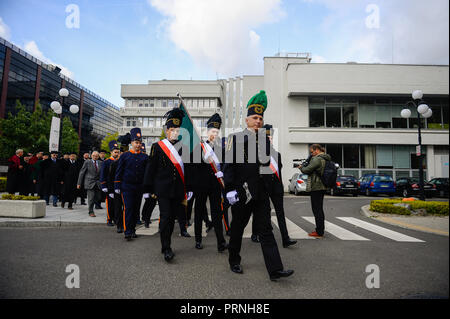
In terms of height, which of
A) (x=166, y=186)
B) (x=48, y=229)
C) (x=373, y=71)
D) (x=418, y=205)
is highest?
(x=373, y=71)

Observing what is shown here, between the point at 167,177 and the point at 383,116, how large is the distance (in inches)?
1028

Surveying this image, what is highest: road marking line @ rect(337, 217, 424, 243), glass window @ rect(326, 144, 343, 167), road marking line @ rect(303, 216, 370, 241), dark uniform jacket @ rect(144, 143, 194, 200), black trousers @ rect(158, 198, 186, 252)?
glass window @ rect(326, 144, 343, 167)

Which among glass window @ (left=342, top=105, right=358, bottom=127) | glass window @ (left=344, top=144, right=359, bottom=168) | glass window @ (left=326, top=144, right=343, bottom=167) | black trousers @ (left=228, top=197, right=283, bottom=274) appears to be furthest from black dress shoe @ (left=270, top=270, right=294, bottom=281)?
glass window @ (left=342, top=105, right=358, bottom=127)

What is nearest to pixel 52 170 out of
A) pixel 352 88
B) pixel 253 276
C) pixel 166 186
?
pixel 166 186

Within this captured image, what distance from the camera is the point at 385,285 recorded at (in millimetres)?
2895

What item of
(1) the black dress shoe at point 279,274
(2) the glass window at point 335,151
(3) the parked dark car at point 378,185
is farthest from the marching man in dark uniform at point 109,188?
(2) the glass window at point 335,151

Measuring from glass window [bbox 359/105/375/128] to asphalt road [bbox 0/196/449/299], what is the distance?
72.4 ft

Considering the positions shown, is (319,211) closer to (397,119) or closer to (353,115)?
(353,115)

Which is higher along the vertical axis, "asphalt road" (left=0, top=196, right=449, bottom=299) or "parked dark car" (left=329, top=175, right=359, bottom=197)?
"parked dark car" (left=329, top=175, right=359, bottom=197)

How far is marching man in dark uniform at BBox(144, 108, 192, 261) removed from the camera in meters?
4.10

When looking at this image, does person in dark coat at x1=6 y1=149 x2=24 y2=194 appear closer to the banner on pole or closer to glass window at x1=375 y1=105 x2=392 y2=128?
the banner on pole

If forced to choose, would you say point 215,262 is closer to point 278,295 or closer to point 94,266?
point 278,295

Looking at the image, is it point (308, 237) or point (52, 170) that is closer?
point (308, 237)

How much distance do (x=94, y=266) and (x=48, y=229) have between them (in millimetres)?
3615
